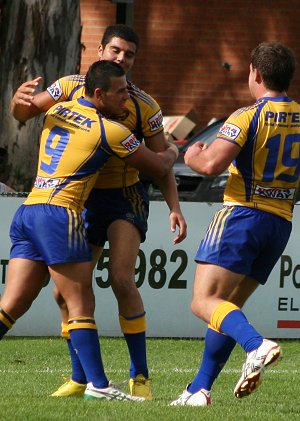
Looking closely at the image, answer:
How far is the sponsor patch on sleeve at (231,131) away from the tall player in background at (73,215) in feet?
1.77

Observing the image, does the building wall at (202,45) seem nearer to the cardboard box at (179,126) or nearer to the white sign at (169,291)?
the cardboard box at (179,126)

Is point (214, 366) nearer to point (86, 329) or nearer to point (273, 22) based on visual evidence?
point (86, 329)

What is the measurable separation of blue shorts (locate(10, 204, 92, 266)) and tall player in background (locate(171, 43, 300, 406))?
67cm

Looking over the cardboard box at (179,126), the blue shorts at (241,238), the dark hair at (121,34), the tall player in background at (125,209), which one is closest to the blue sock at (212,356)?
the blue shorts at (241,238)

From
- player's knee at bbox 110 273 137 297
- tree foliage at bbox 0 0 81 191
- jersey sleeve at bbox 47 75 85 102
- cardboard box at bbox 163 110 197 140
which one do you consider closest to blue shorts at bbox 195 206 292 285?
Result: player's knee at bbox 110 273 137 297

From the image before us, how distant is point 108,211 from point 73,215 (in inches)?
20.9

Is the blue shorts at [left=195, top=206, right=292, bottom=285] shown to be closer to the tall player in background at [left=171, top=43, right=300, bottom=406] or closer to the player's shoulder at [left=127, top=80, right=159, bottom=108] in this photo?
the tall player in background at [left=171, top=43, right=300, bottom=406]

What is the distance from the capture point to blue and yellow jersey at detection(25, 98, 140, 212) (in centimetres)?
712

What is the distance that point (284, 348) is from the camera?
1143 centimetres

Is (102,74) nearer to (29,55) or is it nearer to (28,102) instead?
(28,102)

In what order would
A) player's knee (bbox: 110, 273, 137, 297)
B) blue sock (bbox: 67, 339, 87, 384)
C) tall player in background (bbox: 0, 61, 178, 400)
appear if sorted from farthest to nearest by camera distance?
blue sock (bbox: 67, 339, 87, 384), player's knee (bbox: 110, 273, 137, 297), tall player in background (bbox: 0, 61, 178, 400)

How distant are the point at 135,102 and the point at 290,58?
1.10 metres

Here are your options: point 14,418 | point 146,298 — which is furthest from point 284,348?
point 14,418

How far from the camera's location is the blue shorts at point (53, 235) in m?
7.03
